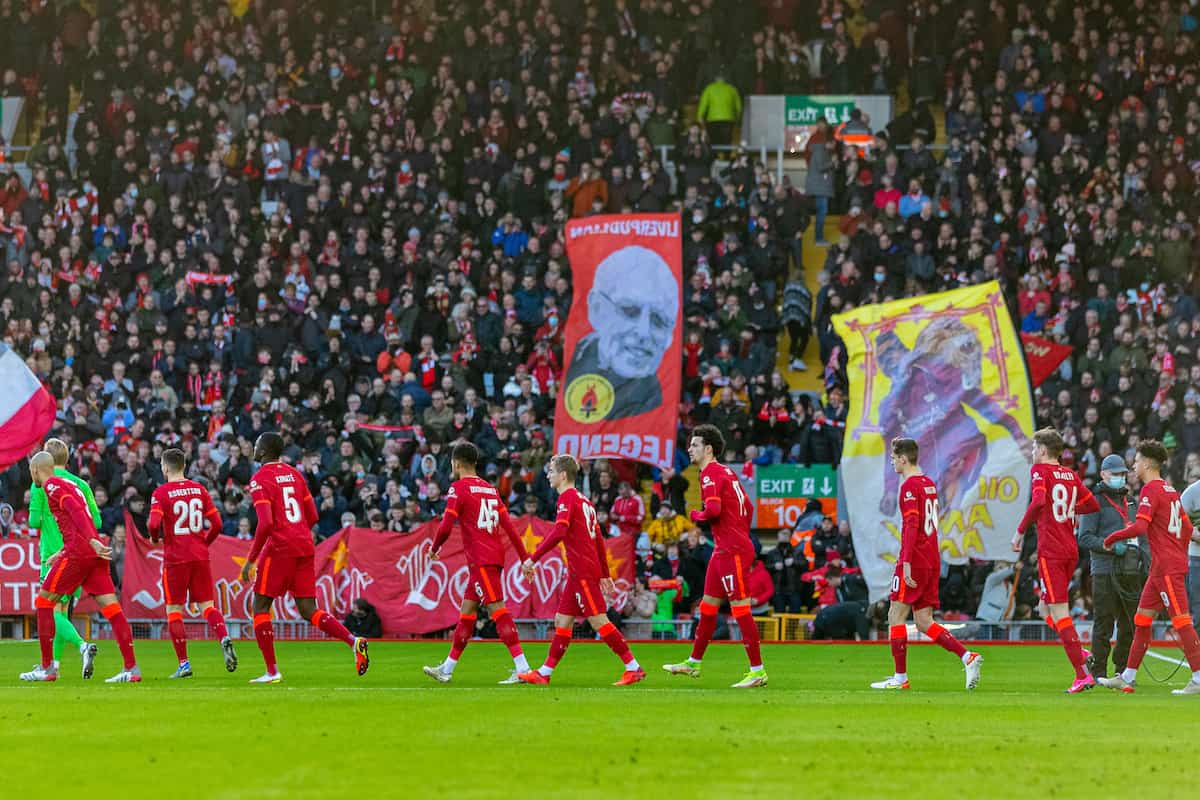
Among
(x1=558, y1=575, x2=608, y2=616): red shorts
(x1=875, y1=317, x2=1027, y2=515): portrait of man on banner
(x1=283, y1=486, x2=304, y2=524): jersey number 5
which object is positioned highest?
(x1=875, y1=317, x2=1027, y2=515): portrait of man on banner

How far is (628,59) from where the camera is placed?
3656 centimetres

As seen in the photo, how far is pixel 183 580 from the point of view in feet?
56.7

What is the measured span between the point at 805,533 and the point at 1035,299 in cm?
637

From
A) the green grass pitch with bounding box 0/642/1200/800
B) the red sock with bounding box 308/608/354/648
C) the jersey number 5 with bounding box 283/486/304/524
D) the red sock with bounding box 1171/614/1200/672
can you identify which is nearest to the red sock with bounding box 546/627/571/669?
the green grass pitch with bounding box 0/642/1200/800

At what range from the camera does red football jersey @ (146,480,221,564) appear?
1716cm

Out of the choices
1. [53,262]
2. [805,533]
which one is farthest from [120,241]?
[805,533]

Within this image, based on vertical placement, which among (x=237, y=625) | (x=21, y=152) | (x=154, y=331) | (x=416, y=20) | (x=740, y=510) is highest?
(x=416, y=20)

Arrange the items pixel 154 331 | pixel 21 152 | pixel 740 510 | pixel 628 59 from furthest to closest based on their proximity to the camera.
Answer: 1. pixel 21 152
2. pixel 628 59
3. pixel 154 331
4. pixel 740 510

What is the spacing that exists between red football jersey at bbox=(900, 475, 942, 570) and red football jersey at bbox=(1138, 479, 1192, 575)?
1837 mm

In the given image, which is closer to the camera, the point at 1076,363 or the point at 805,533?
the point at 805,533

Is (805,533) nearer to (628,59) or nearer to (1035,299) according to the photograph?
(1035,299)

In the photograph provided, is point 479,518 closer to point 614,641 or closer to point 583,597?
point 583,597

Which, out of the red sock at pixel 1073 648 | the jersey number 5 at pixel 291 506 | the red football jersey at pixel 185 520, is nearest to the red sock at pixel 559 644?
the jersey number 5 at pixel 291 506

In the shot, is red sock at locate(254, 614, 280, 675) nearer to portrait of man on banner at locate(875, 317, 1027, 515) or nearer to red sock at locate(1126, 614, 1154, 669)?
red sock at locate(1126, 614, 1154, 669)
